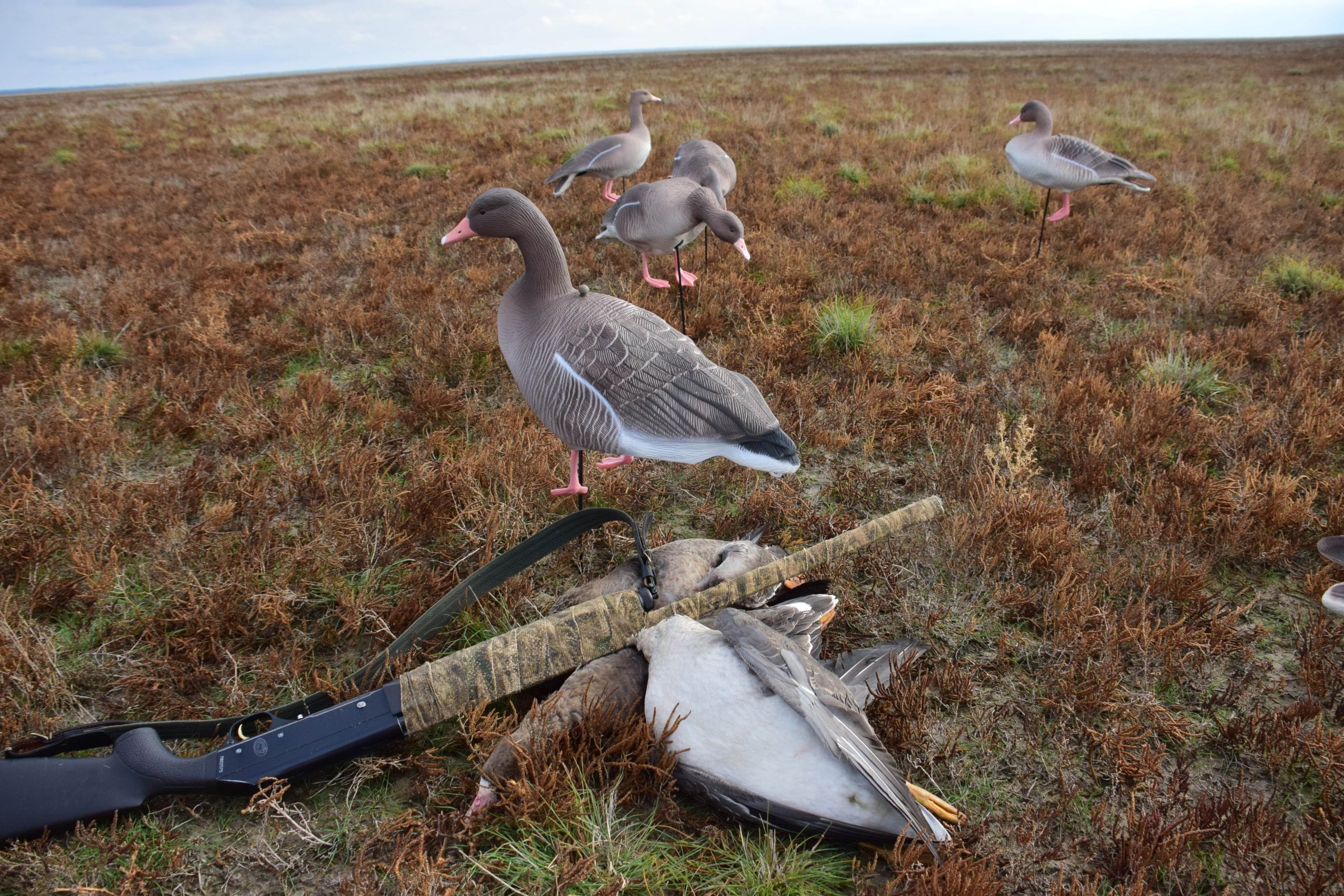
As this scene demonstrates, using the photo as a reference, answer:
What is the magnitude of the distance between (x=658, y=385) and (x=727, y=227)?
2.69 meters

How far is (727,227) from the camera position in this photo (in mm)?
4918

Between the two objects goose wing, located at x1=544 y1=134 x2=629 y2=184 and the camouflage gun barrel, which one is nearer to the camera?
the camouflage gun barrel

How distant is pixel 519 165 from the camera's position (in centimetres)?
1140

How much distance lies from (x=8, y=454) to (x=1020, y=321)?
7.17 m

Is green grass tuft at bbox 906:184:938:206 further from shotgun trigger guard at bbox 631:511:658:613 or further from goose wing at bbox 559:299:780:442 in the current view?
shotgun trigger guard at bbox 631:511:658:613

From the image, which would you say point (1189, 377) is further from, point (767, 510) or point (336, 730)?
point (336, 730)

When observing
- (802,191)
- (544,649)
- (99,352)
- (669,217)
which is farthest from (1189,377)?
(99,352)

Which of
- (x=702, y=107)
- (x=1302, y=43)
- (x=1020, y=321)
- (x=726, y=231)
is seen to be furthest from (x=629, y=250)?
(x=1302, y=43)

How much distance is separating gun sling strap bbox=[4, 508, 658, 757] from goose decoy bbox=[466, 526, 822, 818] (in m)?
0.12

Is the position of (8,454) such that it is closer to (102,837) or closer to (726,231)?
(102,837)

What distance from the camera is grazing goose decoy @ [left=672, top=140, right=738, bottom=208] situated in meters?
6.68

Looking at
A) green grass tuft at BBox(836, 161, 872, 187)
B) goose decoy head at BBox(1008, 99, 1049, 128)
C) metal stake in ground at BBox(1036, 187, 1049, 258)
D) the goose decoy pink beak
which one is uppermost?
goose decoy head at BBox(1008, 99, 1049, 128)

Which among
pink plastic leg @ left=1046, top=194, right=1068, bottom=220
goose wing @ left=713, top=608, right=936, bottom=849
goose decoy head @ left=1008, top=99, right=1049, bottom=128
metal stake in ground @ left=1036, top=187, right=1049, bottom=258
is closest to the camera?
goose wing @ left=713, top=608, right=936, bottom=849

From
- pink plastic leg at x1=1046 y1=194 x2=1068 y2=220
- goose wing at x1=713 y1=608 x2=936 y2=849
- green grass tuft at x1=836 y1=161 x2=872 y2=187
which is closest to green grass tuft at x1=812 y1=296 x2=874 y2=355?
goose wing at x1=713 y1=608 x2=936 y2=849
